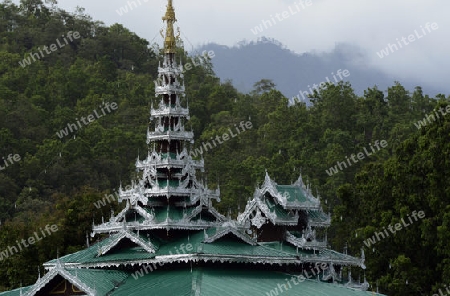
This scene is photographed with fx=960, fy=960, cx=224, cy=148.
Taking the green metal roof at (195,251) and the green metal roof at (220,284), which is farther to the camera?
the green metal roof at (195,251)

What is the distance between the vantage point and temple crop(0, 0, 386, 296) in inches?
1431

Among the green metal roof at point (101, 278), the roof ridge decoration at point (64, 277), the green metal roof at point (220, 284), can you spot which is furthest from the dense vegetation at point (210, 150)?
the roof ridge decoration at point (64, 277)

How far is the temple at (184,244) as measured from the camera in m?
36.3

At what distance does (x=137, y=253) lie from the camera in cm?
3888

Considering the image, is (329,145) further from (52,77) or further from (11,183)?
(52,77)

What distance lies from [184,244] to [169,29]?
11.3m

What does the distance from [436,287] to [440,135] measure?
28.4 ft

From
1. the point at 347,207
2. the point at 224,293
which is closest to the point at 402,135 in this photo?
the point at 347,207

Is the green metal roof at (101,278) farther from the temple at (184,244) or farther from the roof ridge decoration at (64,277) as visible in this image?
the roof ridge decoration at (64,277)

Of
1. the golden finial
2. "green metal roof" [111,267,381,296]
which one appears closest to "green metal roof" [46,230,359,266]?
"green metal roof" [111,267,381,296]

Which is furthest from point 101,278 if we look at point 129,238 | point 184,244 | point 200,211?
point 200,211

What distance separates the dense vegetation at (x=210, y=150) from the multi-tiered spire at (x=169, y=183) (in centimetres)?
1394

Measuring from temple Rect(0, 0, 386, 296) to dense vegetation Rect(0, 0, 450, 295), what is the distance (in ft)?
29.5

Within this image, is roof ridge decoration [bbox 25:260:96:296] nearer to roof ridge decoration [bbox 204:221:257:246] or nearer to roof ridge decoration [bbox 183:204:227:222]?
roof ridge decoration [bbox 204:221:257:246]
